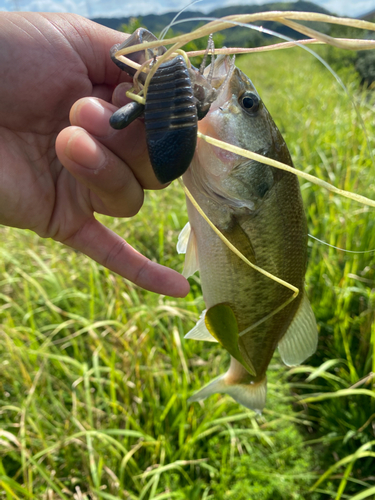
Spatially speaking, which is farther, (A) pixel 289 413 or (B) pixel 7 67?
(A) pixel 289 413

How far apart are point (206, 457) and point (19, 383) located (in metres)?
1.32

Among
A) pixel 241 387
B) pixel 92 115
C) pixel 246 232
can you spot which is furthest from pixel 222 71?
pixel 241 387

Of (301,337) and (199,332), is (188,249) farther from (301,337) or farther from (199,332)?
(301,337)

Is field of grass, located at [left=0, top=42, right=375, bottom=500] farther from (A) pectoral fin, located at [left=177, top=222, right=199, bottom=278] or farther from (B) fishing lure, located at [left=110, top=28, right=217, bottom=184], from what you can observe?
(B) fishing lure, located at [left=110, top=28, right=217, bottom=184]

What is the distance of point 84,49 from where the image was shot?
4.25 ft

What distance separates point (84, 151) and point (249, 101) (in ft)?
1.84

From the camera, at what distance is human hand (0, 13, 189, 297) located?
1053 millimetres

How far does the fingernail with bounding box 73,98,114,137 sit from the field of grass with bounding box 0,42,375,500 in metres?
1.50

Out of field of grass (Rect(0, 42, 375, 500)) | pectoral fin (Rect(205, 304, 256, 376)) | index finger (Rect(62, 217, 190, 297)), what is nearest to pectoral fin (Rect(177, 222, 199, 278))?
index finger (Rect(62, 217, 190, 297))

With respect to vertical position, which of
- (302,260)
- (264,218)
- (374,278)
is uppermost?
(264,218)

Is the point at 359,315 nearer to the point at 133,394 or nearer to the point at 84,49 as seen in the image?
the point at 133,394

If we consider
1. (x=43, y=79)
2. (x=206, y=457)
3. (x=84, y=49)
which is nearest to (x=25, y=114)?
(x=43, y=79)

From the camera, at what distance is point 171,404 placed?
2139mm

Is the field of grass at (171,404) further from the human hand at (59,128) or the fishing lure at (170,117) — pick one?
the fishing lure at (170,117)
